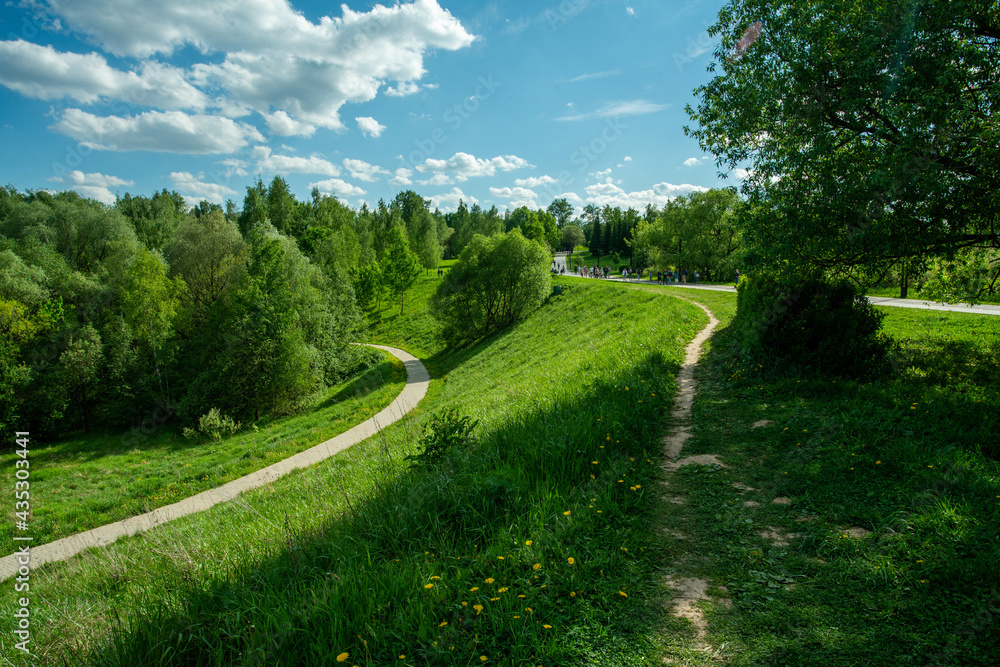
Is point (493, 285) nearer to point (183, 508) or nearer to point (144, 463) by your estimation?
point (144, 463)

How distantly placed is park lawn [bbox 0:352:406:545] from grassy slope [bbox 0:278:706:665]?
4.66m

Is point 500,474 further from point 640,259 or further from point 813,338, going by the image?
point 640,259

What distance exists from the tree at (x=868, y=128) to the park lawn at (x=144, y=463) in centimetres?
1370

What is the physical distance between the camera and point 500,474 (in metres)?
5.38

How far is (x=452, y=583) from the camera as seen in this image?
3.80m

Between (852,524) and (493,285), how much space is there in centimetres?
3437

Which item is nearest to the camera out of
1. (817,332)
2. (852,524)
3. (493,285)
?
(852,524)

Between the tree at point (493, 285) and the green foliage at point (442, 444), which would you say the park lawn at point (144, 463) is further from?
the tree at point (493, 285)

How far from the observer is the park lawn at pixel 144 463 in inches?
539

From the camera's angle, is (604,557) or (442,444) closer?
(604,557)

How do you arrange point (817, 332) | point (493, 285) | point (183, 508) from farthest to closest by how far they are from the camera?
point (493, 285) → point (183, 508) → point (817, 332)

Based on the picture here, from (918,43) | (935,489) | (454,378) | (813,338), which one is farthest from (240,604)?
(454,378)

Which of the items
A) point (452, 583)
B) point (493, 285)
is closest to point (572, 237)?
point (493, 285)

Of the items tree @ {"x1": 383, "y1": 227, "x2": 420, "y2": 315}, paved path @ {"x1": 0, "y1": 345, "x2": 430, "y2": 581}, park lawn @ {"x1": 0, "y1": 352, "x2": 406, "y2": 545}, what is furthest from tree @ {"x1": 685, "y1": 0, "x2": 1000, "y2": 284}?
tree @ {"x1": 383, "y1": 227, "x2": 420, "y2": 315}
